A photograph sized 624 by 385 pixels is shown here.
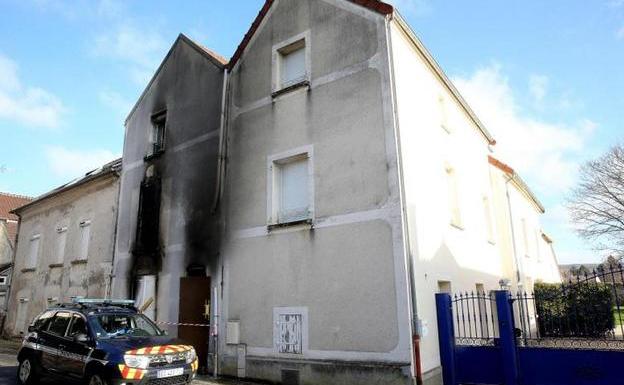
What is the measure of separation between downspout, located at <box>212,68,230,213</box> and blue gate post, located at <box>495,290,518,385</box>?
25.4ft

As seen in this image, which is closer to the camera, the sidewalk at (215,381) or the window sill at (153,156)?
the sidewalk at (215,381)

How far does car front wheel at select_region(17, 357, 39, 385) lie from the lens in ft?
30.8

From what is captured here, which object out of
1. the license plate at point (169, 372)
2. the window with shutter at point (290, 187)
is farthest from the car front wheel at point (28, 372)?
the window with shutter at point (290, 187)

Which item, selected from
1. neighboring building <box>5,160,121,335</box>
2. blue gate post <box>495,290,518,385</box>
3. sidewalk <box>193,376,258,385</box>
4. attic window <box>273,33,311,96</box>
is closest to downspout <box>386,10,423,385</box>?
blue gate post <box>495,290,518,385</box>

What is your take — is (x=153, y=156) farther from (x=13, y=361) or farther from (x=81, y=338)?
(x=81, y=338)

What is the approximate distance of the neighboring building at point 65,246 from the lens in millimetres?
16406

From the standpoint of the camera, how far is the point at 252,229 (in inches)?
449

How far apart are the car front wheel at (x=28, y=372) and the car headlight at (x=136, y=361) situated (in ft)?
10.5

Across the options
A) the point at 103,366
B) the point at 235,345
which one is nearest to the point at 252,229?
the point at 235,345

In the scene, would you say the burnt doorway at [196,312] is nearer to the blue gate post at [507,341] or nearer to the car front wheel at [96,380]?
the car front wheel at [96,380]

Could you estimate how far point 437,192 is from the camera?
11156 mm

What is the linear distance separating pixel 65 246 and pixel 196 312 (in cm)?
959

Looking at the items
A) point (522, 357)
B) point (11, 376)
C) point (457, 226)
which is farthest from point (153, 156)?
point (522, 357)

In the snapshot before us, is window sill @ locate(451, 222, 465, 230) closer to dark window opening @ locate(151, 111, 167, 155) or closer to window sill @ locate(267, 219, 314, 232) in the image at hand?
window sill @ locate(267, 219, 314, 232)
